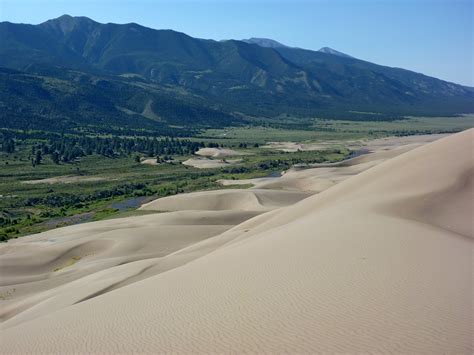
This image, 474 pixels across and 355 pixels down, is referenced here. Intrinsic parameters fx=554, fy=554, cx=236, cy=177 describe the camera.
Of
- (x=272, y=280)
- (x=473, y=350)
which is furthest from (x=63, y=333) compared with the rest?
(x=473, y=350)

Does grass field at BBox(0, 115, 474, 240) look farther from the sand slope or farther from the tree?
the sand slope

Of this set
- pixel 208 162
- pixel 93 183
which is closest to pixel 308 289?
pixel 93 183

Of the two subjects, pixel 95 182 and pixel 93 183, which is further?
pixel 95 182

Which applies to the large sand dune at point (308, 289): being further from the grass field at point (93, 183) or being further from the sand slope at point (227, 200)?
the grass field at point (93, 183)

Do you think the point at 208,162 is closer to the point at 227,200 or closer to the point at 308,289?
the point at 227,200

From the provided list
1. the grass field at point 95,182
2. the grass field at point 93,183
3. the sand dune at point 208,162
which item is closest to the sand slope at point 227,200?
the grass field at point 95,182

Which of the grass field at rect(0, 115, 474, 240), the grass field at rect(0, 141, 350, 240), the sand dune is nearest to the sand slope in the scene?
the grass field at rect(0, 115, 474, 240)

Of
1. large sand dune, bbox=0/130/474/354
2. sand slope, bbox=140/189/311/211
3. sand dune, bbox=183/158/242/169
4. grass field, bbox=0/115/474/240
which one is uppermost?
large sand dune, bbox=0/130/474/354

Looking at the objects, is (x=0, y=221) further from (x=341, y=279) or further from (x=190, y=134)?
(x=190, y=134)

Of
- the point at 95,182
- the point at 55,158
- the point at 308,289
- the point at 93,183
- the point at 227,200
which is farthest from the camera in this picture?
the point at 55,158
